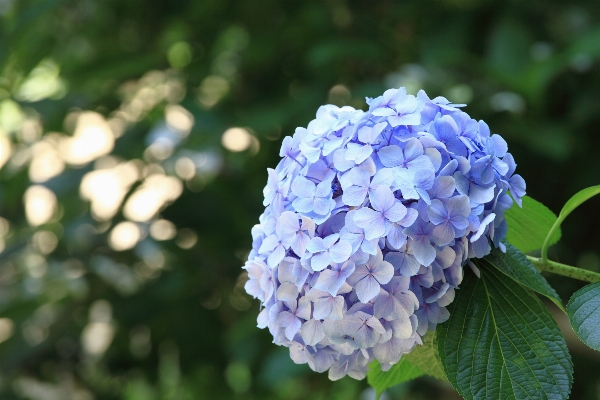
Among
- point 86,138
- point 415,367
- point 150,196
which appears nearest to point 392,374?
point 415,367

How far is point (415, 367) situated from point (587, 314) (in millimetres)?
190

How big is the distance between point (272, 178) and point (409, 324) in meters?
0.15

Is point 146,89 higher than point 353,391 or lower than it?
higher

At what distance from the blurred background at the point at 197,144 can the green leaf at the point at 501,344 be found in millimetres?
782

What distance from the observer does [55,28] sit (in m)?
1.80

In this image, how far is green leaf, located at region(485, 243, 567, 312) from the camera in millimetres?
458

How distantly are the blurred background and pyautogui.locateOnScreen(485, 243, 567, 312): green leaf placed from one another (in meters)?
0.79

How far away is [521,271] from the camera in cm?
47

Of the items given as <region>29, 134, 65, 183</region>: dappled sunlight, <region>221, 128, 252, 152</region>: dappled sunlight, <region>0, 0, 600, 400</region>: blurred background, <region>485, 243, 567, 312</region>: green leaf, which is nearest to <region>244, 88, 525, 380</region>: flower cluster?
<region>485, 243, 567, 312</region>: green leaf

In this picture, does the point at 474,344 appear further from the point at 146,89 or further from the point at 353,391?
the point at 146,89

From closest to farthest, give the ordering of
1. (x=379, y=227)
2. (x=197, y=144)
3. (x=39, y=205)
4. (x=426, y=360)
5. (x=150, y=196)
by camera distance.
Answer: (x=379, y=227), (x=426, y=360), (x=197, y=144), (x=150, y=196), (x=39, y=205)

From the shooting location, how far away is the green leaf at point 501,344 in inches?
17.8

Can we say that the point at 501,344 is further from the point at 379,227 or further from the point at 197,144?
the point at 197,144

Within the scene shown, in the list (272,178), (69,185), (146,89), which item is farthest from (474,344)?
(146,89)
